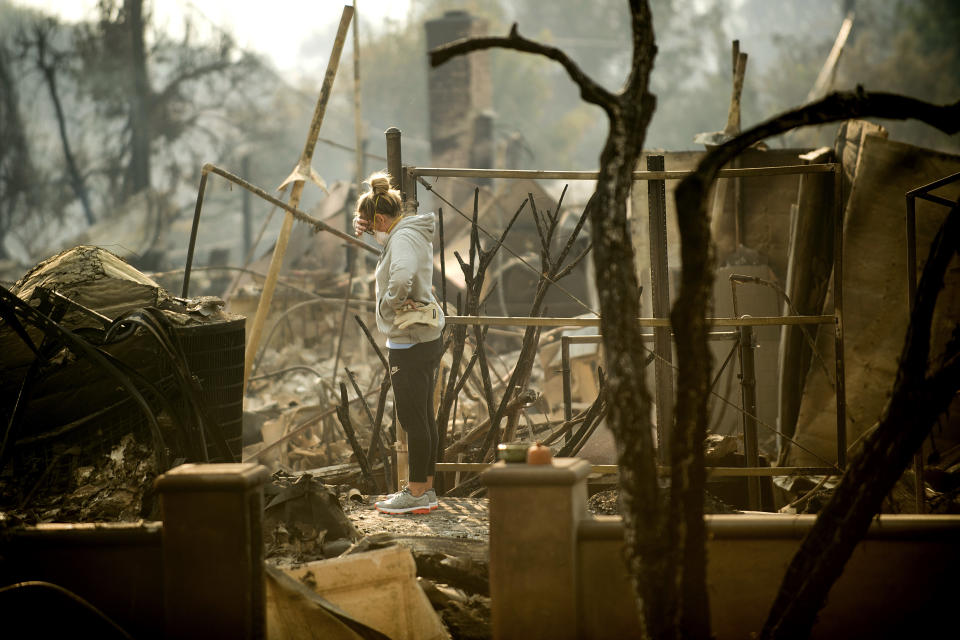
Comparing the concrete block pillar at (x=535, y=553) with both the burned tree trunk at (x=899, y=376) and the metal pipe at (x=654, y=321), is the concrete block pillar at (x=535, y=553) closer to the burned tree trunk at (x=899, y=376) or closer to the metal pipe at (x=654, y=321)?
the burned tree trunk at (x=899, y=376)

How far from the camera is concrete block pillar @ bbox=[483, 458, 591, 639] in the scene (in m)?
3.37

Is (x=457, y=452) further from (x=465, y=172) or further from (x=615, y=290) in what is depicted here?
(x=615, y=290)

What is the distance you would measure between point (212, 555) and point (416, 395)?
6.85 ft

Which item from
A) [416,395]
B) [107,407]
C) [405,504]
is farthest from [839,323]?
[107,407]

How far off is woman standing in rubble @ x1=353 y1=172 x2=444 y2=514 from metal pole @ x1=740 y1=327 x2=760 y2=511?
1.97 meters

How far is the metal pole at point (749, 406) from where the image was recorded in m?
5.89

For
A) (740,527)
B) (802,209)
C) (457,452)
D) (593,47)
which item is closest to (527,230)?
(802,209)

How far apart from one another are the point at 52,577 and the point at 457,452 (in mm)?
3483

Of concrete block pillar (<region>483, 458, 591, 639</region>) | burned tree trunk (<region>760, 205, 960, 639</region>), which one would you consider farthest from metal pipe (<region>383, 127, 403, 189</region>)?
burned tree trunk (<region>760, 205, 960, 639</region>)

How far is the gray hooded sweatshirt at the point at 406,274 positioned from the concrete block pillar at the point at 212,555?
193 cm

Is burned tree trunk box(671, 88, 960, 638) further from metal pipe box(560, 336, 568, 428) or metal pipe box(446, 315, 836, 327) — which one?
metal pipe box(560, 336, 568, 428)

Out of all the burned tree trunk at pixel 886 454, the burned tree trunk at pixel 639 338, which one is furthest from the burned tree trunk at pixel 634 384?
the burned tree trunk at pixel 886 454

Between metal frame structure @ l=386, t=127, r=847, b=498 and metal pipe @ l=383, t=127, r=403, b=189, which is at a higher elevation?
metal pipe @ l=383, t=127, r=403, b=189

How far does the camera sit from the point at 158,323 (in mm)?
4492
